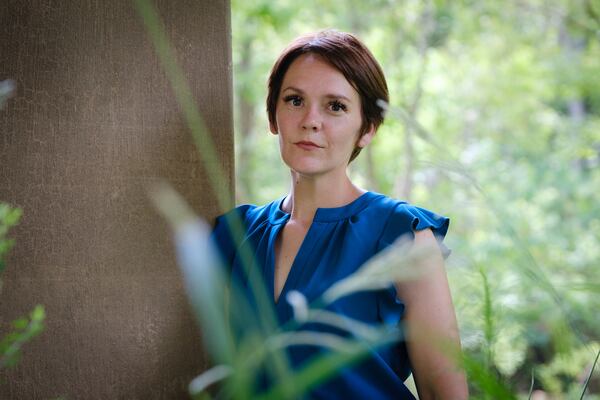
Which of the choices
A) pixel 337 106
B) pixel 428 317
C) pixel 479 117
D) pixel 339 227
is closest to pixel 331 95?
pixel 337 106

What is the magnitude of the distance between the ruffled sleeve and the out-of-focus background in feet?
15.8

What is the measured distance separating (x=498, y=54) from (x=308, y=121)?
759 cm

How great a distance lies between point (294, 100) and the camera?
5.48 ft

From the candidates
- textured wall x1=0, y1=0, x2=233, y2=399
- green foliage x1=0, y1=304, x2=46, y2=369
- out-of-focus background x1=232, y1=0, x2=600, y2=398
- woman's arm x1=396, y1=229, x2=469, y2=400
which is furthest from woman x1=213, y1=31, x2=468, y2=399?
out-of-focus background x1=232, y1=0, x2=600, y2=398

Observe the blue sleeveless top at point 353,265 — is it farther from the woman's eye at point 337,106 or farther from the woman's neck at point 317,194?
the woman's eye at point 337,106

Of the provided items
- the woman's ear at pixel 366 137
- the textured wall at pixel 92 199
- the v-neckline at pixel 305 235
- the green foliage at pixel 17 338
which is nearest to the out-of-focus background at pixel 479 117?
the woman's ear at pixel 366 137

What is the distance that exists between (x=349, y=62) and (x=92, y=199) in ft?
2.22

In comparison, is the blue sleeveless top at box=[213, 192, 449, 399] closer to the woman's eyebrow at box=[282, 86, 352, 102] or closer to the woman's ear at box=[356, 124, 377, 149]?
the woman's ear at box=[356, 124, 377, 149]

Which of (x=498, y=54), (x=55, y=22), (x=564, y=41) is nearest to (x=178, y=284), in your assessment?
(x=55, y=22)

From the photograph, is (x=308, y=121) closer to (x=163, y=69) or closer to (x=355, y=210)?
(x=355, y=210)

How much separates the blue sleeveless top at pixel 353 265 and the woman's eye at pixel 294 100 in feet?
0.86

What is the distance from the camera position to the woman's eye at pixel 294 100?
1661mm

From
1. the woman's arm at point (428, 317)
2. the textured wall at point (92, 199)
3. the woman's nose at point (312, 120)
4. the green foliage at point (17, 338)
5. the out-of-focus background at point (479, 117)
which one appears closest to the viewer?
the green foliage at point (17, 338)

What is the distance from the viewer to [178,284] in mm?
1390
